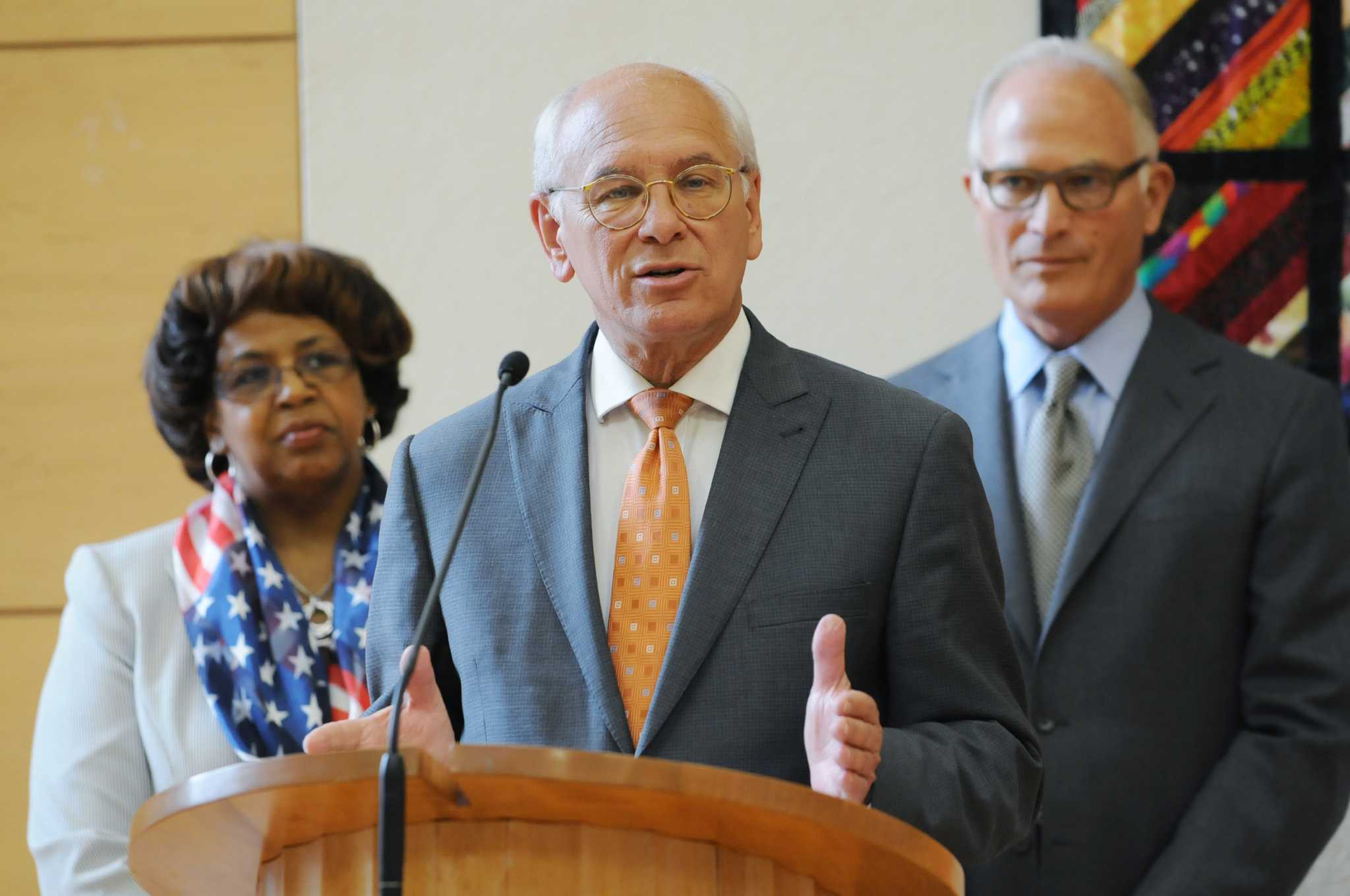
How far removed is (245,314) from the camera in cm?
290

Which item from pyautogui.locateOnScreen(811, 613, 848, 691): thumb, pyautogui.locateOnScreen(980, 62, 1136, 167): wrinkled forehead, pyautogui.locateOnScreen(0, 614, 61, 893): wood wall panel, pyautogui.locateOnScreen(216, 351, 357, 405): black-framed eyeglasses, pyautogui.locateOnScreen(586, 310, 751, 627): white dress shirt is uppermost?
pyautogui.locateOnScreen(980, 62, 1136, 167): wrinkled forehead

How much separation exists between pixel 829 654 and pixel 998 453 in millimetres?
1156

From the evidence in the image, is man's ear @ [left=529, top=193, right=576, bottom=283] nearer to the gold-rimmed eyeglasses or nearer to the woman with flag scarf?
the gold-rimmed eyeglasses

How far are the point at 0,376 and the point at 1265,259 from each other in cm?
272

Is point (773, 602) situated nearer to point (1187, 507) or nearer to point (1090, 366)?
point (1187, 507)

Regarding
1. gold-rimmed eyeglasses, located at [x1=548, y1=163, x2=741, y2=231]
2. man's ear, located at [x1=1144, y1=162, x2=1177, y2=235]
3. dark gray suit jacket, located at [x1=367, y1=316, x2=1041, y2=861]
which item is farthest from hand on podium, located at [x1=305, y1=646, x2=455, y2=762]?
man's ear, located at [x1=1144, y1=162, x2=1177, y2=235]

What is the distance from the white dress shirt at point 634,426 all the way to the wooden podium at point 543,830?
2.02ft

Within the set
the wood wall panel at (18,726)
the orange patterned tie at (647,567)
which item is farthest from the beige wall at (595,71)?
the orange patterned tie at (647,567)

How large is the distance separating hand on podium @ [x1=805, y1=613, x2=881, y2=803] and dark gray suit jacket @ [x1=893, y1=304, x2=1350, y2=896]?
1.00 m

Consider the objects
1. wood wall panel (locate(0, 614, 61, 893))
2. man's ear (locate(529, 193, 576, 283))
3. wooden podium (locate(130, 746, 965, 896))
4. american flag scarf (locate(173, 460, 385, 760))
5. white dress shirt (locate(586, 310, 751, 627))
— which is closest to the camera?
wooden podium (locate(130, 746, 965, 896))

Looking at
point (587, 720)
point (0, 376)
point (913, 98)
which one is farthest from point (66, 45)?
point (587, 720)

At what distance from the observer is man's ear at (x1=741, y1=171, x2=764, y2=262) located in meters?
2.00

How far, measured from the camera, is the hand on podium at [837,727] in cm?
150

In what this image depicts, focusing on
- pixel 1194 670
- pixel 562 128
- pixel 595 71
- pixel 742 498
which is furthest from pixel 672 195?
pixel 595 71
